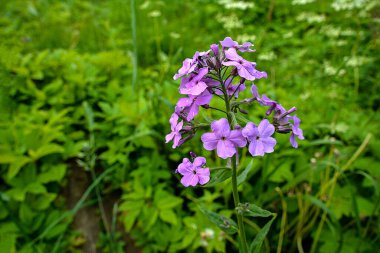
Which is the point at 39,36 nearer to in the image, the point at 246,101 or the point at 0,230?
the point at 0,230

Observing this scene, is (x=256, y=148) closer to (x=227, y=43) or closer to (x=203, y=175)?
(x=203, y=175)

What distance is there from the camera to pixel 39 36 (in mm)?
4438

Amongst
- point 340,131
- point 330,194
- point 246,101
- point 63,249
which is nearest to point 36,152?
point 63,249

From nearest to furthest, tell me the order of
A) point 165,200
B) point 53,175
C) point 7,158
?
1. point 165,200
2. point 7,158
3. point 53,175

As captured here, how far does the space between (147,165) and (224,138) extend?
145 centimetres

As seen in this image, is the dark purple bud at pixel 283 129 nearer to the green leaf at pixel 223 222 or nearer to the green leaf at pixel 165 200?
the green leaf at pixel 223 222

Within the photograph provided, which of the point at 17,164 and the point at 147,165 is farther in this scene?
the point at 147,165

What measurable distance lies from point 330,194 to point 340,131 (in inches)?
21.2

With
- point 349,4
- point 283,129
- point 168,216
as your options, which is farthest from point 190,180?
point 349,4

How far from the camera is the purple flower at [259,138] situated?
1073 millimetres

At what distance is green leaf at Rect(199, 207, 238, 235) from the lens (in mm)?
1379

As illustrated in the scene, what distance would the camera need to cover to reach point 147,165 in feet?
8.07

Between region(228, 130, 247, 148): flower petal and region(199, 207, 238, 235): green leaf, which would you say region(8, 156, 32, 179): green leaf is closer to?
region(199, 207, 238, 235): green leaf

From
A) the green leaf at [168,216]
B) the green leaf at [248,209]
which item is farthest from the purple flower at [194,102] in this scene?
the green leaf at [168,216]
